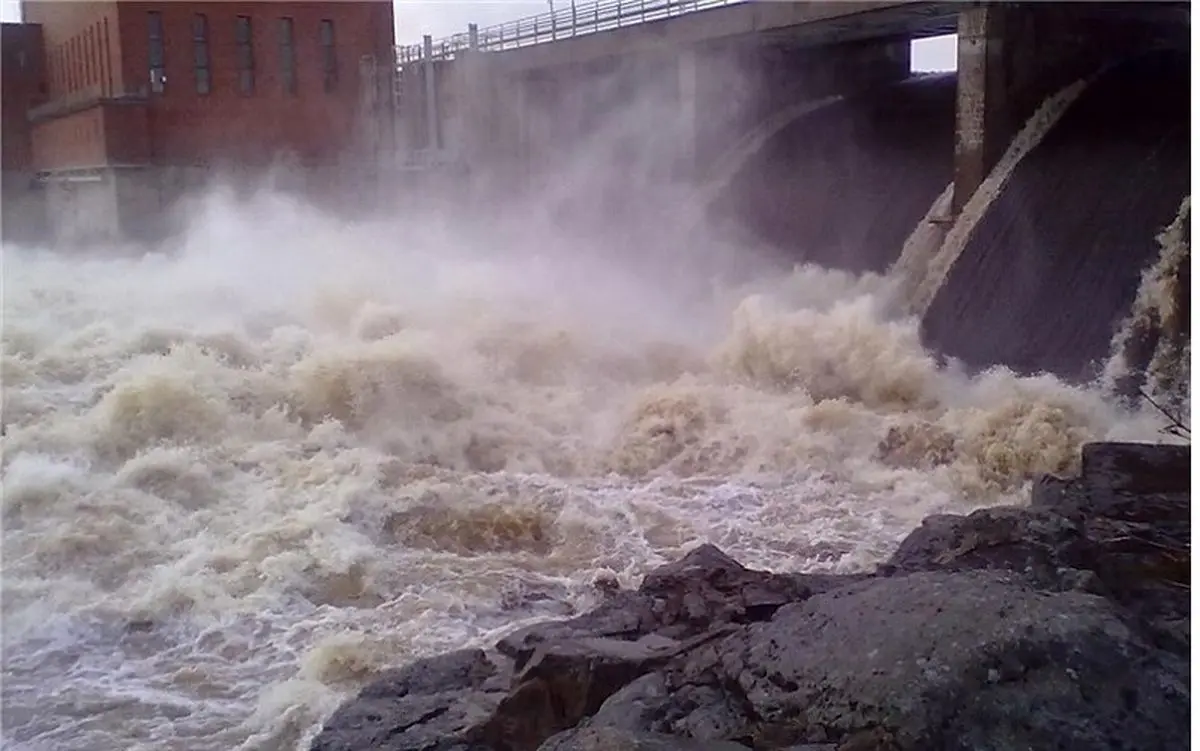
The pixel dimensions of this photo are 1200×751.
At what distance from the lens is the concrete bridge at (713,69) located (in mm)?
11734

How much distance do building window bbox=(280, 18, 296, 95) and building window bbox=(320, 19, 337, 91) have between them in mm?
585

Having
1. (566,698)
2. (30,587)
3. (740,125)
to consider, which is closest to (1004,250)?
(740,125)

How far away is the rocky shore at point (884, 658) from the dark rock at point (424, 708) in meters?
0.01

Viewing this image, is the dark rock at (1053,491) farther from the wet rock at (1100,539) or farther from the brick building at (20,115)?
the brick building at (20,115)

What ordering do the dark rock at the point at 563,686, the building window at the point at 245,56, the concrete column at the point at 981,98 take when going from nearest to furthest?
the dark rock at the point at 563,686, the concrete column at the point at 981,98, the building window at the point at 245,56

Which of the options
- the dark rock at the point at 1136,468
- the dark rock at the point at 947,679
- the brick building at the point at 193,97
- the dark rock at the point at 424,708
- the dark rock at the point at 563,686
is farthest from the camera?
the brick building at the point at 193,97

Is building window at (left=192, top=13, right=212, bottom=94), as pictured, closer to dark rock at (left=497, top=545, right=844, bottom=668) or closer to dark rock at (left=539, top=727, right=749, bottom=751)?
dark rock at (left=497, top=545, right=844, bottom=668)

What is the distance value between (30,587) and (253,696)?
7.08 ft

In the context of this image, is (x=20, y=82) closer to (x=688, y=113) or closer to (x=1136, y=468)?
(x=688, y=113)

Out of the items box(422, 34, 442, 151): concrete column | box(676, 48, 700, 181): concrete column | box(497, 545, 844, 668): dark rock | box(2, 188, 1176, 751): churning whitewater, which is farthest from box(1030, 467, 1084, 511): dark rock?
box(422, 34, 442, 151): concrete column

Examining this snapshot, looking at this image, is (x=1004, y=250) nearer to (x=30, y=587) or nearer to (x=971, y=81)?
(x=971, y=81)

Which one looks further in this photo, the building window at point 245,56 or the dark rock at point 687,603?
the building window at point 245,56

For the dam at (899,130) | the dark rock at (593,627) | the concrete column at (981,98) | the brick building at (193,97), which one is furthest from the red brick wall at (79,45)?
the dark rock at (593,627)

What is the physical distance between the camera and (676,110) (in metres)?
16.4
